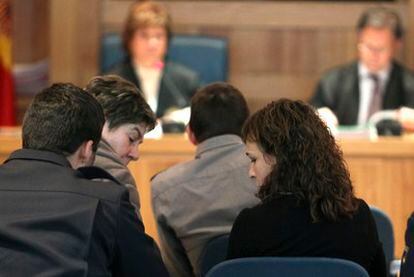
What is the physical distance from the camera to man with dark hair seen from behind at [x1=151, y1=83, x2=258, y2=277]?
324 cm

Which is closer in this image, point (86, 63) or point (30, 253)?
point (30, 253)

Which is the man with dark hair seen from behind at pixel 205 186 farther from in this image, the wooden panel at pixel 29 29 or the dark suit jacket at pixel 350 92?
the wooden panel at pixel 29 29

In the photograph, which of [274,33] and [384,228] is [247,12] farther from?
[384,228]

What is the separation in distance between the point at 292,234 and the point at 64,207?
613 mm

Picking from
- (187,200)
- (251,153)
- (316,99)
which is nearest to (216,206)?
(187,200)

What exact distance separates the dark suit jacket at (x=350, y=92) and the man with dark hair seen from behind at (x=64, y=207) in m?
3.51

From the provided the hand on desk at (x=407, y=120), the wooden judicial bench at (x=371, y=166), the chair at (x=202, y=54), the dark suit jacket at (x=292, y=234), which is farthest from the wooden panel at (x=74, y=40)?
the dark suit jacket at (x=292, y=234)

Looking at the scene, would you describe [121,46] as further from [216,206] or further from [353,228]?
[353,228]

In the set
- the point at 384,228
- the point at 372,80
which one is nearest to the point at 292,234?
the point at 384,228

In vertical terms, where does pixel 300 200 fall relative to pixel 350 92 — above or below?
above

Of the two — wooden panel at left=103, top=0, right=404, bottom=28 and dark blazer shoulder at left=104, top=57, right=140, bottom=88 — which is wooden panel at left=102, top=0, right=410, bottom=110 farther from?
dark blazer shoulder at left=104, top=57, right=140, bottom=88

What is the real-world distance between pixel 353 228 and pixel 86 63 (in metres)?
4.00

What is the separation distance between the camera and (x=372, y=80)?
5902mm

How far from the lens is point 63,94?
8.17ft
